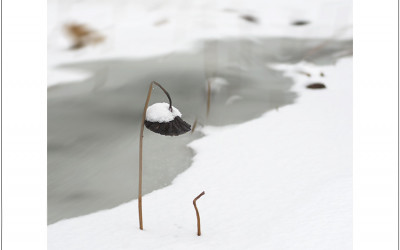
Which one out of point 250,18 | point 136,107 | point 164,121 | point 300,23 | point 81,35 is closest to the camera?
point 164,121

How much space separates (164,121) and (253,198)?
1.77 feet

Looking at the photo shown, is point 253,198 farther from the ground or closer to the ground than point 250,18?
closer to the ground

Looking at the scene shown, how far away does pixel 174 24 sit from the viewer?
3.62 meters

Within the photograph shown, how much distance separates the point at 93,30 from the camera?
3584 mm

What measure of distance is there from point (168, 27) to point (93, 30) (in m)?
0.60

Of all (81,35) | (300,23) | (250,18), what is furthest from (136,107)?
(300,23)

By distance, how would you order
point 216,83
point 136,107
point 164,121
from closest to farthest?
point 164,121 < point 136,107 < point 216,83

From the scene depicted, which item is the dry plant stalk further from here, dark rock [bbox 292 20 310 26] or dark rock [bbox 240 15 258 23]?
dark rock [bbox 292 20 310 26]

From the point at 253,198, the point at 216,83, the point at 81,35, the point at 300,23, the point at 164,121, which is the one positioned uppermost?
the point at 300,23

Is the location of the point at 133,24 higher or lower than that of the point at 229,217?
higher

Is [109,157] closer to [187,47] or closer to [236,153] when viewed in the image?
[236,153]

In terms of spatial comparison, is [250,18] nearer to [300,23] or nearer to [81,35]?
[300,23]

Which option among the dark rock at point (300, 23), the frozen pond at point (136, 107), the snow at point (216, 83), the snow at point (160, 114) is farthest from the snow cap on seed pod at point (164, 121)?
the dark rock at point (300, 23)
